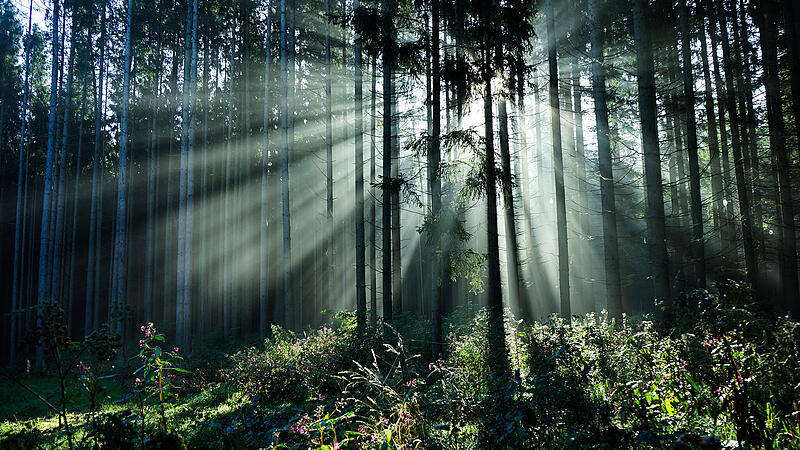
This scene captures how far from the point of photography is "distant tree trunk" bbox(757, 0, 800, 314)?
42.8 ft

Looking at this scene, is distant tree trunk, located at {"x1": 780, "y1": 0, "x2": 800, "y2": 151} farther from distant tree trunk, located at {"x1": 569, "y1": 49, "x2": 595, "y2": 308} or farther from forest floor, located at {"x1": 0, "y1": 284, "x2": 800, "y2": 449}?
forest floor, located at {"x1": 0, "y1": 284, "x2": 800, "y2": 449}

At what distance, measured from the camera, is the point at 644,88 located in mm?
9289

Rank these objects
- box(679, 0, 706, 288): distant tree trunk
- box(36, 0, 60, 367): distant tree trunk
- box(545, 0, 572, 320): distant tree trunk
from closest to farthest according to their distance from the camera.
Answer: box(545, 0, 572, 320): distant tree trunk, box(679, 0, 706, 288): distant tree trunk, box(36, 0, 60, 367): distant tree trunk

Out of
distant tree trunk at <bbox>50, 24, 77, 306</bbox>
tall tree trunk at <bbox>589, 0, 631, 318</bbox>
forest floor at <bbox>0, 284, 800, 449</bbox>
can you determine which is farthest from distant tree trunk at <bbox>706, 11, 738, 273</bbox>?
distant tree trunk at <bbox>50, 24, 77, 306</bbox>

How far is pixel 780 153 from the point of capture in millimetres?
13016

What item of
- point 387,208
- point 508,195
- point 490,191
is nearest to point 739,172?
point 508,195

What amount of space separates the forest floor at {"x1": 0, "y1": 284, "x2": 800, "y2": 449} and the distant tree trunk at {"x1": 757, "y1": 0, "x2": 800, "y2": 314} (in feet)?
35.6

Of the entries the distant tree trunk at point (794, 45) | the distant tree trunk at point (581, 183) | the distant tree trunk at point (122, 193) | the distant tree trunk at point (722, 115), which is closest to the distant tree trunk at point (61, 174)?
the distant tree trunk at point (122, 193)

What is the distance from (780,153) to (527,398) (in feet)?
50.0

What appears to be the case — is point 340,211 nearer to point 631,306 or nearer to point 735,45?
point 631,306

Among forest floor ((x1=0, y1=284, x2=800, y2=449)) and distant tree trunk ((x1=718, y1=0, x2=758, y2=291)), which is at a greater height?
distant tree trunk ((x1=718, y1=0, x2=758, y2=291))

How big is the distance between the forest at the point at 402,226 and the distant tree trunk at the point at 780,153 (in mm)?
107

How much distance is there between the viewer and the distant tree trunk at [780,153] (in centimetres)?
1304

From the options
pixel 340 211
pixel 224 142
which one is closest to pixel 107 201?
pixel 224 142
